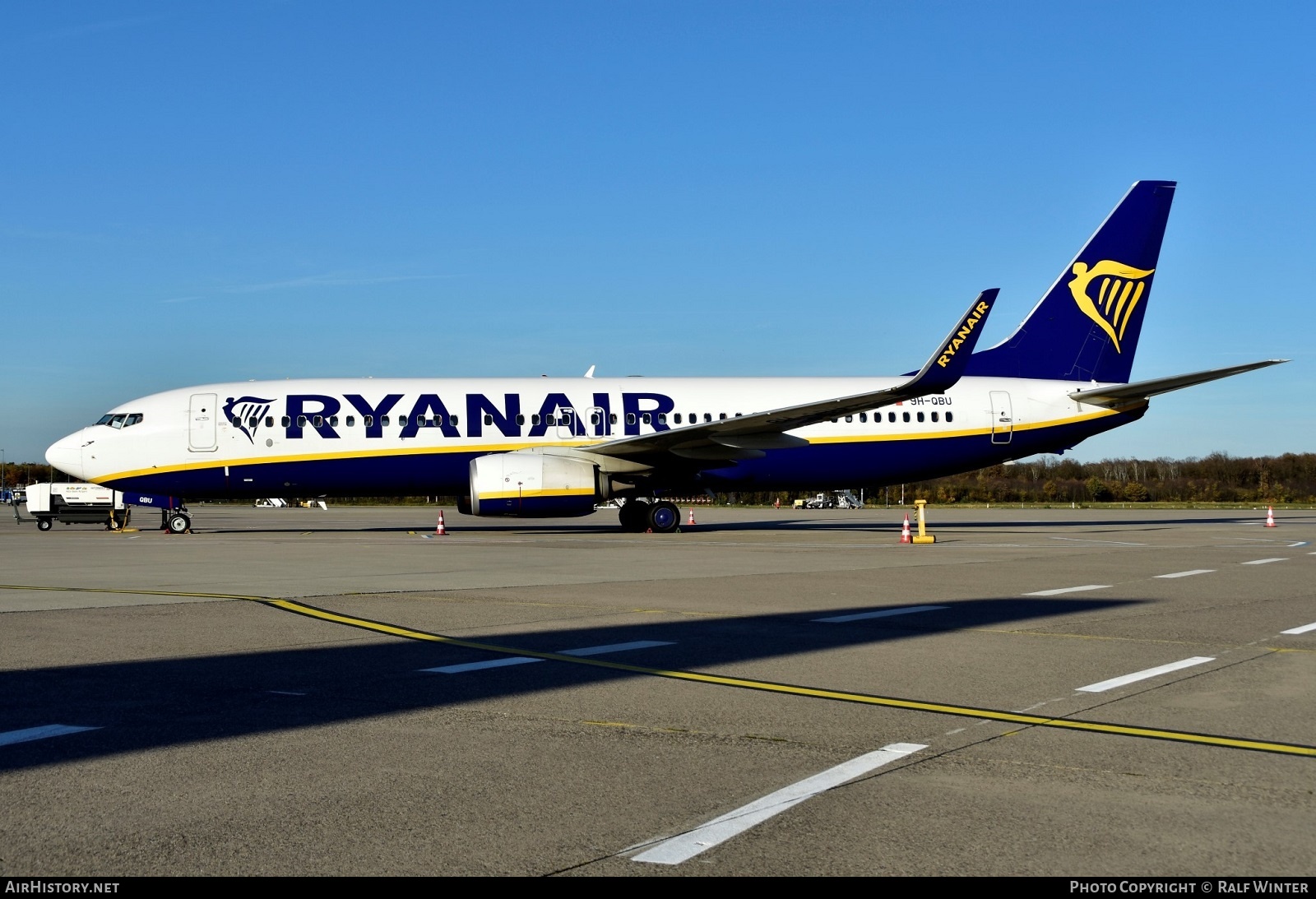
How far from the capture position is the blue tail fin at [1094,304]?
31547 millimetres

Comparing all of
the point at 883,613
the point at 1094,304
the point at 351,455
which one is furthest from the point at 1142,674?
the point at 1094,304

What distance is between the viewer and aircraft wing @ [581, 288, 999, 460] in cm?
2441

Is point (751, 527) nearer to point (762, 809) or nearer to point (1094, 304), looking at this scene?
point (1094, 304)

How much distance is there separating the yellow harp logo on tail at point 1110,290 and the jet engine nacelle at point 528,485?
1508 cm

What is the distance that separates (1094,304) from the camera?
104ft

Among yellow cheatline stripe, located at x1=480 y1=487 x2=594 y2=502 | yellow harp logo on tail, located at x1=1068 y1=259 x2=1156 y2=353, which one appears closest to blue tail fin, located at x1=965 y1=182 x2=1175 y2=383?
yellow harp logo on tail, located at x1=1068 y1=259 x2=1156 y2=353

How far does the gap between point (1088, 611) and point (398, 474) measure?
18.8m

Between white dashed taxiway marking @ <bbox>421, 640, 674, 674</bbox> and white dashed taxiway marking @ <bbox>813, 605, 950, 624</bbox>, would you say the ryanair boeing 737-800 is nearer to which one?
white dashed taxiway marking @ <bbox>813, 605, 950, 624</bbox>

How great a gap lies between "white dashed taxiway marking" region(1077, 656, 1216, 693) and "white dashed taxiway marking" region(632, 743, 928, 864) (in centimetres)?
209

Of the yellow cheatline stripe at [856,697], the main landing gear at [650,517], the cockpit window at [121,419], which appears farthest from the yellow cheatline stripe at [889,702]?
the cockpit window at [121,419]

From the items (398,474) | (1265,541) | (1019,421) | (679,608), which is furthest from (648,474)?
(679,608)

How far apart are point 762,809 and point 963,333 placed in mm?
21287

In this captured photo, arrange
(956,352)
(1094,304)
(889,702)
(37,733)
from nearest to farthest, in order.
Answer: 1. (37,733)
2. (889,702)
3. (956,352)
4. (1094,304)

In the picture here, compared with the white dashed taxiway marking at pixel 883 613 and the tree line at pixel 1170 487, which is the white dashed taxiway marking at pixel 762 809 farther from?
the tree line at pixel 1170 487
